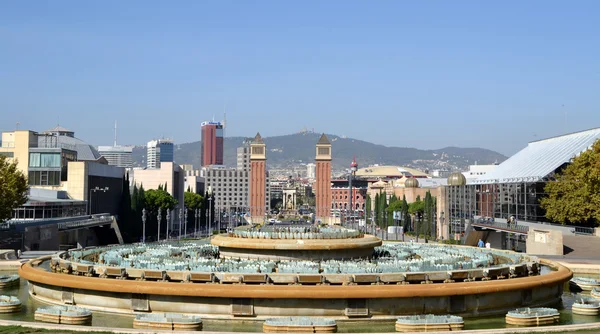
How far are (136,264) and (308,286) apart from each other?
7.75m

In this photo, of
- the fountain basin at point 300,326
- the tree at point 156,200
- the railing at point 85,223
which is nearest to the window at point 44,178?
the railing at point 85,223

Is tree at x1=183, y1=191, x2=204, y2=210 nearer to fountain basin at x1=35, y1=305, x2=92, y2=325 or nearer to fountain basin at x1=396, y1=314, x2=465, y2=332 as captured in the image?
fountain basin at x1=35, y1=305, x2=92, y2=325

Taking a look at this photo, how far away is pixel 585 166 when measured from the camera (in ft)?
206

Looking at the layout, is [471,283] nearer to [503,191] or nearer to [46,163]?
[503,191]

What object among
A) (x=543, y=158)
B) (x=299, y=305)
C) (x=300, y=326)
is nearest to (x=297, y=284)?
(x=299, y=305)

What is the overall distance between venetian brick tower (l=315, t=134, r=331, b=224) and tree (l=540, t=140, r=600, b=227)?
396 feet

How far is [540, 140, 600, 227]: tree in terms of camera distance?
192ft

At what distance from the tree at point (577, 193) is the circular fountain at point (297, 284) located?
31.8 metres

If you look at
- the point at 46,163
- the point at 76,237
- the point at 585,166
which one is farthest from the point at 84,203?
the point at 585,166

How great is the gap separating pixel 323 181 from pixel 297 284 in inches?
6625

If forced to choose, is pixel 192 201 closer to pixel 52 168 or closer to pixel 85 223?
pixel 52 168

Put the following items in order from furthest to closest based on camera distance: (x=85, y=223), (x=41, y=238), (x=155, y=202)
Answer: (x=155, y=202) < (x=85, y=223) < (x=41, y=238)

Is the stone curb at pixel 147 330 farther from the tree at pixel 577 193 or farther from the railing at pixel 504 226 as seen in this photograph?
the railing at pixel 504 226

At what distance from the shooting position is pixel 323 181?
19188 cm
